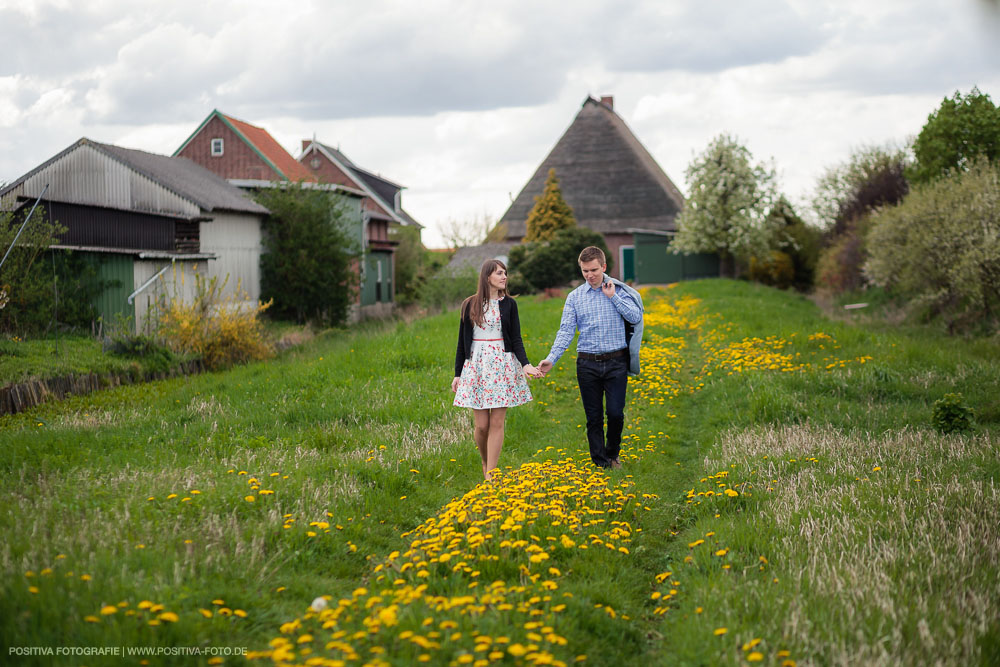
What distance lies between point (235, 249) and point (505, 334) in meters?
23.1

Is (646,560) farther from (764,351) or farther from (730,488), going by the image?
(764,351)

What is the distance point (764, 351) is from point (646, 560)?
33.5 feet

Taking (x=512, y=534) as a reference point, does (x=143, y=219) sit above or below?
above

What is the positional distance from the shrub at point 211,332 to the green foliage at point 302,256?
420 inches

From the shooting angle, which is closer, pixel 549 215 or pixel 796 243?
pixel 796 243

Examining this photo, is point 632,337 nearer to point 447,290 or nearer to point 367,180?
point 447,290

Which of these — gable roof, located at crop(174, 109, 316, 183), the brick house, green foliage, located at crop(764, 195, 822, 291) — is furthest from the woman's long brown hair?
green foliage, located at crop(764, 195, 822, 291)

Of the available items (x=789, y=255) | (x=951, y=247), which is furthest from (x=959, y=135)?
(x=789, y=255)

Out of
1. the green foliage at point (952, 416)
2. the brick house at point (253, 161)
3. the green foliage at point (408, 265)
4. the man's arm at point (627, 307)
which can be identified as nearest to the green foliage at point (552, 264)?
the green foliage at point (408, 265)

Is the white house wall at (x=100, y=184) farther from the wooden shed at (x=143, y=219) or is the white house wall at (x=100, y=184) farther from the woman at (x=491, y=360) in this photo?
the woman at (x=491, y=360)

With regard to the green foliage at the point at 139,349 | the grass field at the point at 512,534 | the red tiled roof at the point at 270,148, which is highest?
the red tiled roof at the point at 270,148

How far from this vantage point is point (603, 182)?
189 ft

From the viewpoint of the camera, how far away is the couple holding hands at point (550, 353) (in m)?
7.79

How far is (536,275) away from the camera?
39.6m
